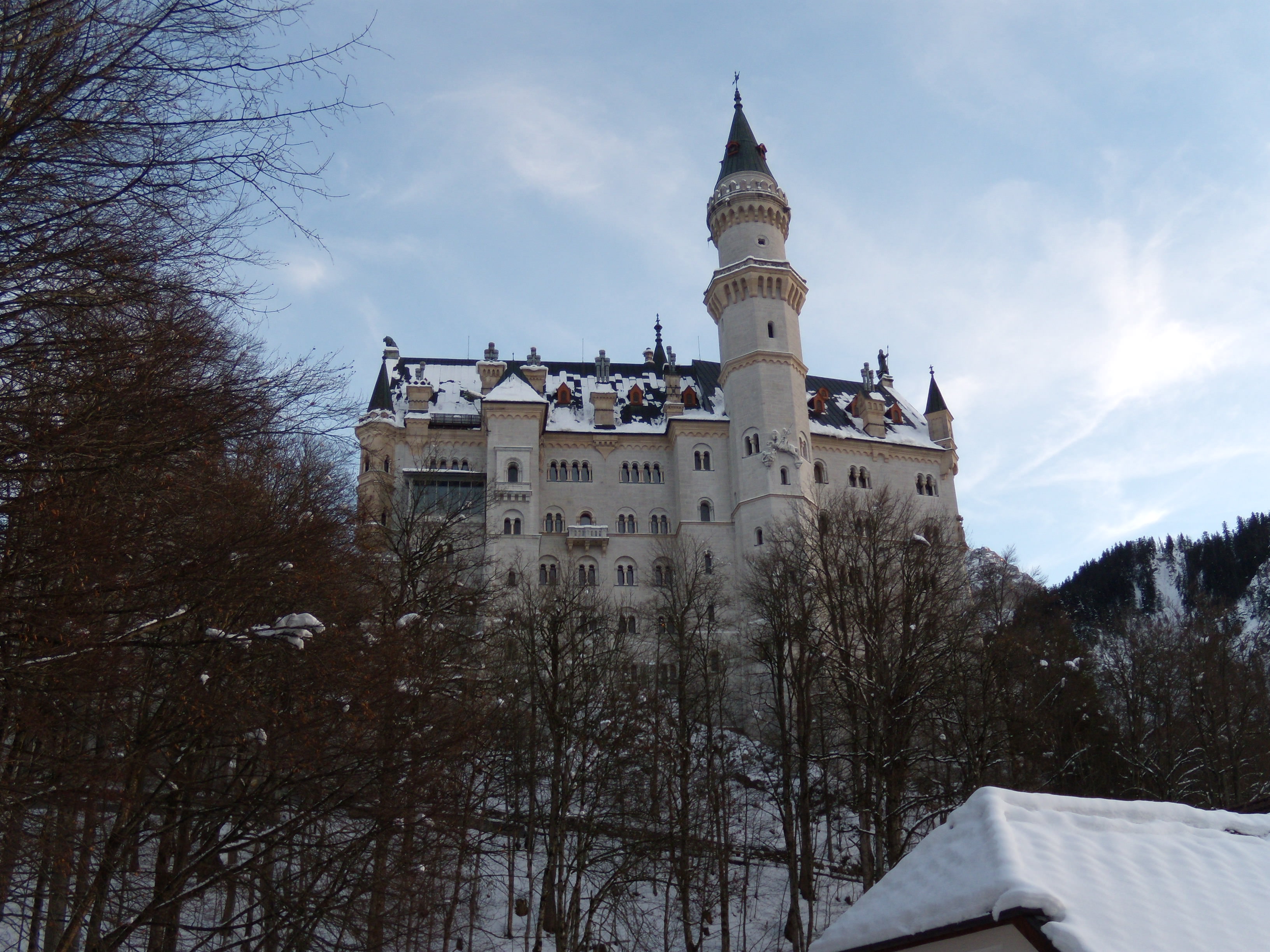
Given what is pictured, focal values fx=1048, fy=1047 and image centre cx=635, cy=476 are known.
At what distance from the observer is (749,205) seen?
217ft

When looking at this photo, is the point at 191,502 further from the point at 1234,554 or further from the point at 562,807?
the point at 1234,554

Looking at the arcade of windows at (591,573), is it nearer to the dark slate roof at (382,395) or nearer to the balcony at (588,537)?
the balcony at (588,537)

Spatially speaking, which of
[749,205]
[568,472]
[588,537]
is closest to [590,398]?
[568,472]

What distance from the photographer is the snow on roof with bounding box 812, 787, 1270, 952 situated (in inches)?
329

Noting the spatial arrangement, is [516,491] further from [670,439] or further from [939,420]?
[939,420]

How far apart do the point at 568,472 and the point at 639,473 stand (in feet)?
14.4

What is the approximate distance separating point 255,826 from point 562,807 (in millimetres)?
13777

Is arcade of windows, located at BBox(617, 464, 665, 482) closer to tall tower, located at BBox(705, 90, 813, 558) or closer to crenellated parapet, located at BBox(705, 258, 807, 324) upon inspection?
tall tower, located at BBox(705, 90, 813, 558)

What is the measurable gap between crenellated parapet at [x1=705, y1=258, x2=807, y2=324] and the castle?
0.10m

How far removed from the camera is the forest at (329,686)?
7.70 m

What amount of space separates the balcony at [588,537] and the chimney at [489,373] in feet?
36.7

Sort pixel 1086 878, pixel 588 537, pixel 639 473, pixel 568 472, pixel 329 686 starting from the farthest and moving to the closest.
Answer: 1. pixel 639 473
2. pixel 568 472
3. pixel 588 537
4. pixel 329 686
5. pixel 1086 878

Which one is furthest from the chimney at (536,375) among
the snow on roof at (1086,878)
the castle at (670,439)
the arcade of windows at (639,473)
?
the snow on roof at (1086,878)

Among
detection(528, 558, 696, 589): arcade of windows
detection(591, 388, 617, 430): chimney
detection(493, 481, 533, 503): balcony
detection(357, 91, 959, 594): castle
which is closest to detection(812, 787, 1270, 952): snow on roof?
detection(357, 91, 959, 594): castle
